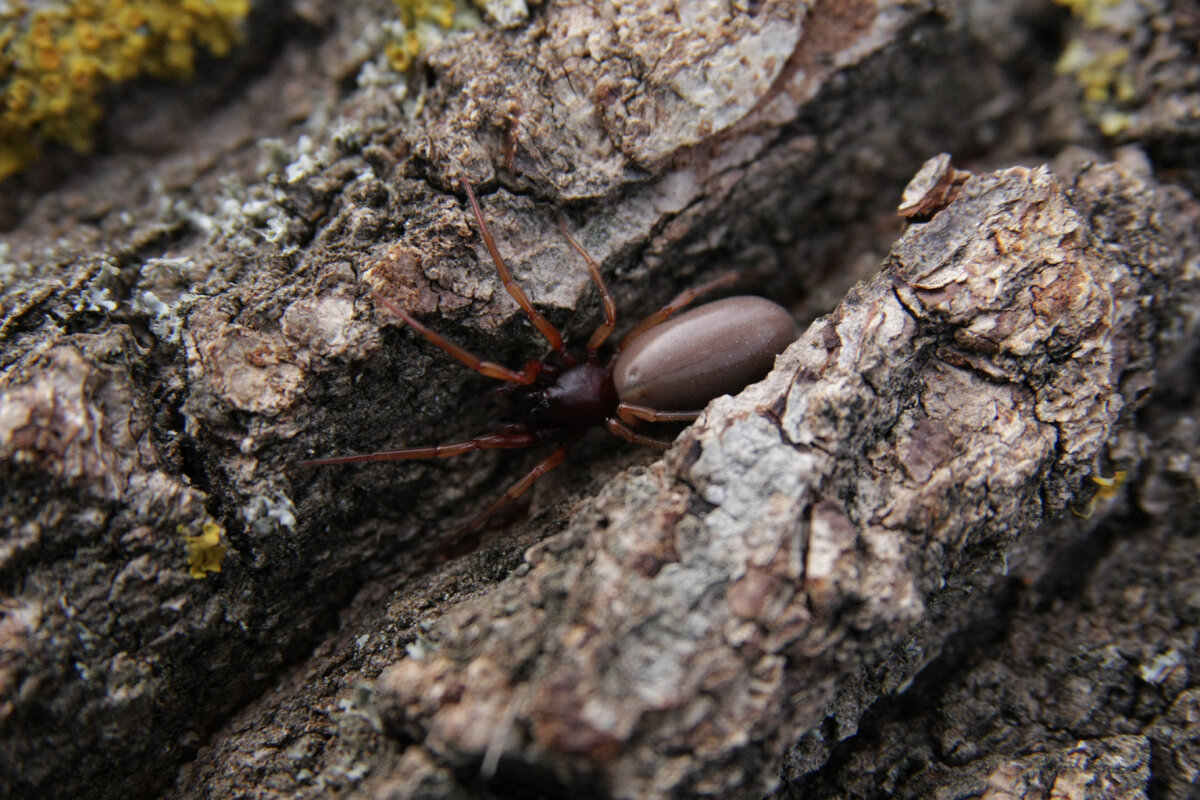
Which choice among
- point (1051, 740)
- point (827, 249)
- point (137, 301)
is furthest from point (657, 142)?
point (1051, 740)

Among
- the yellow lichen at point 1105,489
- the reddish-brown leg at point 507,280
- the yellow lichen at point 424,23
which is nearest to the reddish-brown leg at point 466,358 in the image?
the reddish-brown leg at point 507,280

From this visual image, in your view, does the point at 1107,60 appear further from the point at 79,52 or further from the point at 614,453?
the point at 79,52

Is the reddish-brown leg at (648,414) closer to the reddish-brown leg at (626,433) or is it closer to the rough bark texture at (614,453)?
the reddish-brown leg at (626,433)

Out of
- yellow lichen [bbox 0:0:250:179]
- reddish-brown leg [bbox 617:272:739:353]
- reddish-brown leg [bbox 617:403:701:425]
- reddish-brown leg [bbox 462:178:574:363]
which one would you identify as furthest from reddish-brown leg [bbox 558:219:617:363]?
yellow lichen [bbox 0:0:250:179]

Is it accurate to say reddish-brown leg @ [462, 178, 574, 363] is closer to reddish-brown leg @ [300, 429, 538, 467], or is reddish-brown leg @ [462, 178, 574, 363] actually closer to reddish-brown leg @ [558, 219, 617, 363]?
reddish-brown leg @ [558, 219, 617, 363]

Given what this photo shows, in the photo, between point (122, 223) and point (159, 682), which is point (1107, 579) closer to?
point (159, 682)

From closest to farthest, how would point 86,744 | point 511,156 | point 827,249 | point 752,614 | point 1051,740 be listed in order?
1. point 752,614
2. point 86,744
3. point 1051,740
4. point 511,156
5. point 827,249
